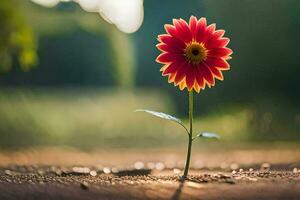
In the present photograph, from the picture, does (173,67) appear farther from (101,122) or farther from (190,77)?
(101,122)

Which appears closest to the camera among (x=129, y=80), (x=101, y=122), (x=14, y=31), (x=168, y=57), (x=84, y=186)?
(x=84, y=186)

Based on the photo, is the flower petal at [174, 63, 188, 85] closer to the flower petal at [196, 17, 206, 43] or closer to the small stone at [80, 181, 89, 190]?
the flower petal at [196, 17, 206, 43]

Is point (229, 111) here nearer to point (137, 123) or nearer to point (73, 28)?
point (137, 123)

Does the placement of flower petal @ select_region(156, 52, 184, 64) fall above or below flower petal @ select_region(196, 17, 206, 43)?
below

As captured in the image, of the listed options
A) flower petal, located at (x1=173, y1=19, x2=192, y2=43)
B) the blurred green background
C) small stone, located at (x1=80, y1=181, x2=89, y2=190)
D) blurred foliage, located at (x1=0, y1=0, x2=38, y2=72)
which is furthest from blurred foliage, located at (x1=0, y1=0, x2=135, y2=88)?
small stone, located at (x1=80, y1=181, x2=89, y2=190)

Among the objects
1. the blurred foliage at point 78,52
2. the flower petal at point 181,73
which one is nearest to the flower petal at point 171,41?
the flower petal at point 181,73

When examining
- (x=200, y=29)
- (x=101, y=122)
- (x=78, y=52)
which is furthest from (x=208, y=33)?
(x=78, y=52)

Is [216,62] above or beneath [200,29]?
beneath
